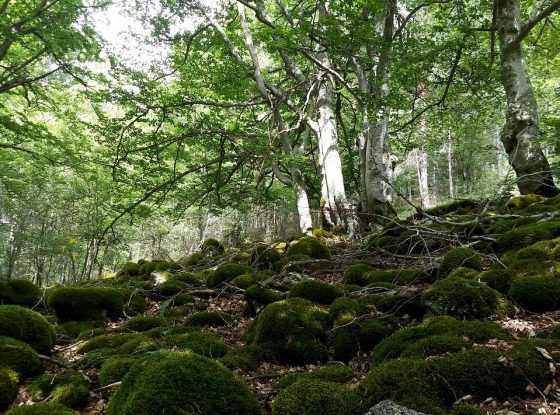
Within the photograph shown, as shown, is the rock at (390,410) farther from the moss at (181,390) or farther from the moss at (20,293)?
the moss at (20,293)

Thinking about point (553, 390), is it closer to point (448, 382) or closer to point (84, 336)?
point (448, 382)

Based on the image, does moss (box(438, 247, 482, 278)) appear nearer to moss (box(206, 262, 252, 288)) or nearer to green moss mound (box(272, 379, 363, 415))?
green moss mound (box(272, 379, 363, 415))

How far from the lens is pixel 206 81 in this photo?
12.1 m

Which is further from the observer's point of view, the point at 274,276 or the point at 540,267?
the point at 274,276

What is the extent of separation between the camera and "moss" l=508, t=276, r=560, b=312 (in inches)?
128

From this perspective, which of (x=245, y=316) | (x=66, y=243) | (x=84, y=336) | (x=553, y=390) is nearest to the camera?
(x=553, y=390)

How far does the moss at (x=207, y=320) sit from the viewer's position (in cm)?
482

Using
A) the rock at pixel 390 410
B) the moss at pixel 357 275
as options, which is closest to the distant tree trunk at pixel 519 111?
the moss at pixel 357 275

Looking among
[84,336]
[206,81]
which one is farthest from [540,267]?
[206,81]

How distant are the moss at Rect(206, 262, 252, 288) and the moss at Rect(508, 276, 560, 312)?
423cm

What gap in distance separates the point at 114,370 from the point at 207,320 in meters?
1.84

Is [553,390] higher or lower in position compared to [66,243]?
lower

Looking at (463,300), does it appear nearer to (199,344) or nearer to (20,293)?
(199,344)

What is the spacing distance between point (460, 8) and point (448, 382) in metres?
7.99
